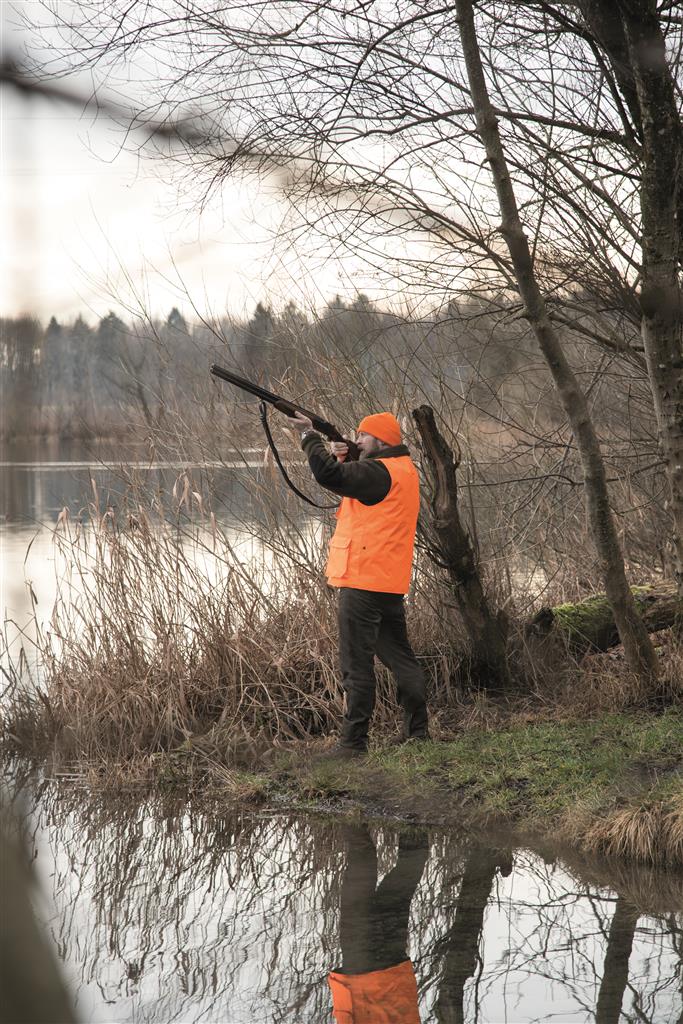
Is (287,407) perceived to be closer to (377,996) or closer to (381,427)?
(381,427)

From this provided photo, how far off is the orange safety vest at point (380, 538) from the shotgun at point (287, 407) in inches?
11.5

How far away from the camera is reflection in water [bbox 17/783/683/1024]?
3959 mm

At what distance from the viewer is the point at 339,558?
258 inches

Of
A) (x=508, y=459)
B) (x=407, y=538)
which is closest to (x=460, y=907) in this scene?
(x=407, y=538)

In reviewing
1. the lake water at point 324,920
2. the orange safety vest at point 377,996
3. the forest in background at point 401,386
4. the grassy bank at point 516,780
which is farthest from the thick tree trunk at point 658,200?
the orange safety vest at point 377,996

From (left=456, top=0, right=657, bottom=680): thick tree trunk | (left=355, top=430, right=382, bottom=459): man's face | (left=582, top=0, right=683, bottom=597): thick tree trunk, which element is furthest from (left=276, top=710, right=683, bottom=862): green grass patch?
(left=355, top=430, right=382, bottom=459): man's face

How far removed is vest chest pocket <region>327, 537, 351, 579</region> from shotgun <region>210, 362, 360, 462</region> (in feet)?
1.77

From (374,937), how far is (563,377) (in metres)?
3.62

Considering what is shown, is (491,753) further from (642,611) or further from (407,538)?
(642,611)

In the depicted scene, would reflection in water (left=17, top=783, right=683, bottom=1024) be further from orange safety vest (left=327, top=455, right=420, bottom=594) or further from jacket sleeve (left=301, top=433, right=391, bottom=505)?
jacket sleeve (left=301, top=433, right=391, bottom=505)

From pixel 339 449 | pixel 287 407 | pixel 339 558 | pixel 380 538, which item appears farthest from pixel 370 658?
pixel 287 407

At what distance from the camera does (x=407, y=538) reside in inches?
259

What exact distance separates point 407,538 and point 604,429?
347 centimetres

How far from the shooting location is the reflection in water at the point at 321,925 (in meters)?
3.96
